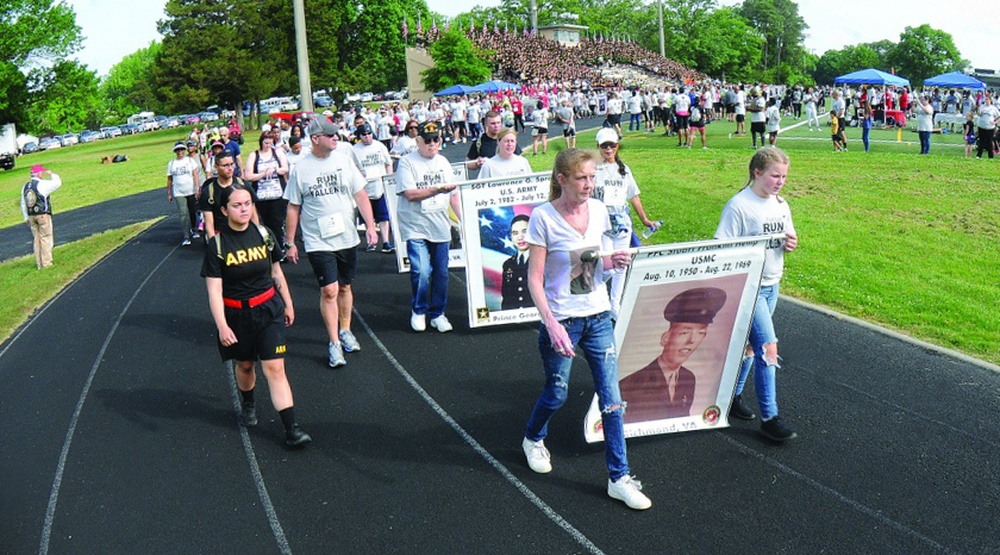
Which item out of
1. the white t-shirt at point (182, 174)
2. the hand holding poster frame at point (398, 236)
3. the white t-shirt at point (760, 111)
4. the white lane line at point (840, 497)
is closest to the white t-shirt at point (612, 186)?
the hand holding poster frame at point (398, 236)

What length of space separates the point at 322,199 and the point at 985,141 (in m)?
21.9

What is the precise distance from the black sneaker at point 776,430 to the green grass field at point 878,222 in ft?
10.5

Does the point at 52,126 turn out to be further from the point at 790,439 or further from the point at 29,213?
the point at 790,439

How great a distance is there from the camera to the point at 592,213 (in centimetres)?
517

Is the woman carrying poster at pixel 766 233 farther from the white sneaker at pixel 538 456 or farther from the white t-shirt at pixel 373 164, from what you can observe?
the white t-shirt at pixel 373 164

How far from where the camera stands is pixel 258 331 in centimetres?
634

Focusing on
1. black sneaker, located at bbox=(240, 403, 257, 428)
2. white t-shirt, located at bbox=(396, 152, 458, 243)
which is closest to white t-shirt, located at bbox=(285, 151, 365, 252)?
white t-shirt, located at bbox=(396, 152, 458, 243)

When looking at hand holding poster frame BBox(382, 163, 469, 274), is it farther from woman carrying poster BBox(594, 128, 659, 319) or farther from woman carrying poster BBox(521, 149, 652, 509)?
woman carrying poster BBox(521, 149, 652, 509)

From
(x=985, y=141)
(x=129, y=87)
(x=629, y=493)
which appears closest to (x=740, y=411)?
(x=629, y=493)

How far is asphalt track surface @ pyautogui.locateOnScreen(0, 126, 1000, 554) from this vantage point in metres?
5.02

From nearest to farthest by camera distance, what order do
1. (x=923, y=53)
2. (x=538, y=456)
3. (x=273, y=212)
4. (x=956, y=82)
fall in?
(x=538, y=456) < (x=273, y=212) < (x=956, y=82) < (x=923, y=53)

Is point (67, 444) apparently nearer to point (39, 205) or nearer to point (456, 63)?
point (39, 205)

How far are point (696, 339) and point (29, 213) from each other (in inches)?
579

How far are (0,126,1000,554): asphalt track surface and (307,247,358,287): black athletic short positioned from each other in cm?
95
